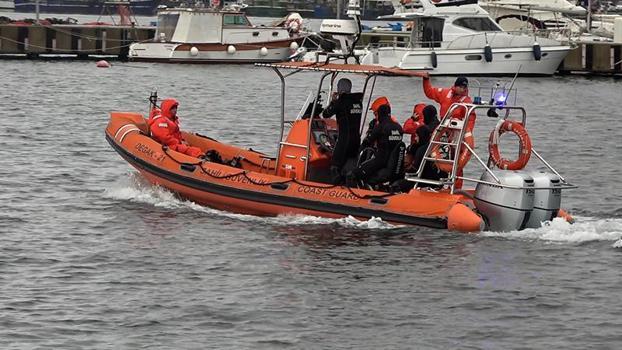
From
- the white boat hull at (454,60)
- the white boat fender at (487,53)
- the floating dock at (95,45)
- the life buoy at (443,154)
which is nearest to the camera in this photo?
the life buoy at (443,154)

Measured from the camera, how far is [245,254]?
56.9ft

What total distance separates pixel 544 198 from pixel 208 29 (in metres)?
36.8

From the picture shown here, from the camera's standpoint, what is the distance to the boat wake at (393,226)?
1792cm

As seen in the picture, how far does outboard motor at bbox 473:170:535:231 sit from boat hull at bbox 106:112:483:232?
0.32 m

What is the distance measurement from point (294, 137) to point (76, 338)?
20.8 feet

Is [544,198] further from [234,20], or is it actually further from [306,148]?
[234,20]

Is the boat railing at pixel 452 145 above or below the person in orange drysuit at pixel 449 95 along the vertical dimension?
below

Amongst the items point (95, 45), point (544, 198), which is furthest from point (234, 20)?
point (544, 198)

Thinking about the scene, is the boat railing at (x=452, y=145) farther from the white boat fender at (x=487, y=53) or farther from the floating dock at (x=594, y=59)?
the floating dock at (x=594, y=59)

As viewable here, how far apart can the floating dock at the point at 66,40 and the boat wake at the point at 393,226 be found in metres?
35.2

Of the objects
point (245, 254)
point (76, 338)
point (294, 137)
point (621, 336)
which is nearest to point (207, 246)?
point (245, 254)

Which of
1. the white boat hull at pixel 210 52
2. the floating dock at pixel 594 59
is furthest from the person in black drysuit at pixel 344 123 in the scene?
the white boat hull at pixel 210 52

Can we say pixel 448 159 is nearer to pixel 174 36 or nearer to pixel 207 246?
pixel 207 246

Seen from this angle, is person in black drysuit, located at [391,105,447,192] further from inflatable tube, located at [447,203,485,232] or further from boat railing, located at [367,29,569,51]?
boat railing, located at [367,29,569,51]
